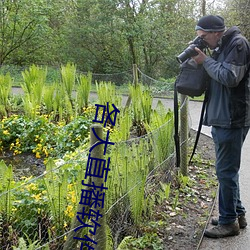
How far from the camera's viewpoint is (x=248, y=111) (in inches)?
118

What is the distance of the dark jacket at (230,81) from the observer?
2.84 meters

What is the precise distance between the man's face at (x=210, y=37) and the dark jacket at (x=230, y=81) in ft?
0.22

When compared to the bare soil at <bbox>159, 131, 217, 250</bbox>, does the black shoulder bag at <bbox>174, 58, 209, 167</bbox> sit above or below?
above

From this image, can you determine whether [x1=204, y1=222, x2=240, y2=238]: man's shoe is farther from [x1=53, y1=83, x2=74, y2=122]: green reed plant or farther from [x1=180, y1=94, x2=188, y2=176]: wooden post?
[x1=53, y1=83, x2=74, y2=122]: green reed plant

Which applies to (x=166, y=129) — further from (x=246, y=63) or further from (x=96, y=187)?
(x=96, y=187)

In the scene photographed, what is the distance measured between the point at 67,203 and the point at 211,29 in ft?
5.89

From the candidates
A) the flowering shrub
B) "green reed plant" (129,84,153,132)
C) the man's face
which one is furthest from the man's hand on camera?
"green reed plant" (129,84,153,132)

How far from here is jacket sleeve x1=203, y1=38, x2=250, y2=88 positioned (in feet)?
9.22

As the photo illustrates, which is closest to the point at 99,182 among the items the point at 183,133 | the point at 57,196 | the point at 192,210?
the point at 57,196

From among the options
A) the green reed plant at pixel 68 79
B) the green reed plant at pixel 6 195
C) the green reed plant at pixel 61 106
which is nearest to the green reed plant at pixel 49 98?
the green reed plant at pixel 61 106

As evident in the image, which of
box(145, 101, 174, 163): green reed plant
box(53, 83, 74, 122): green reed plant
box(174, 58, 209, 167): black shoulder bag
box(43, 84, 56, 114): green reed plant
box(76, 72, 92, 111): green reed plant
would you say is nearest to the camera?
box(174, 58, 209, 167): black shoulder bag

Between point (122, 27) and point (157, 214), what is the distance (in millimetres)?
12577

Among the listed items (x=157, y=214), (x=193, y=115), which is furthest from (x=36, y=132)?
(x=193, y=115)

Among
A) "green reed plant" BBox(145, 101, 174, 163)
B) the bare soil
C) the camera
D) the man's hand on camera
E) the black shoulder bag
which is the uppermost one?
the camera
